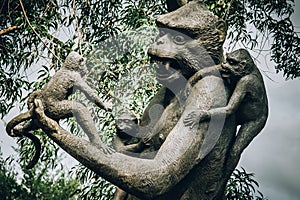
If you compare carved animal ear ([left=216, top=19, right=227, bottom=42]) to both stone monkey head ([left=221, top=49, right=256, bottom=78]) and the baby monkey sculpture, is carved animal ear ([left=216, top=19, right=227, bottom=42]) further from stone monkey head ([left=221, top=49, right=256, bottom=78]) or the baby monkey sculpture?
the baby monkey sculpture

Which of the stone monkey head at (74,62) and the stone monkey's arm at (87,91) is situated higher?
the stone monkey head at (74,62)

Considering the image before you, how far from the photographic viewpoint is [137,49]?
300 inches

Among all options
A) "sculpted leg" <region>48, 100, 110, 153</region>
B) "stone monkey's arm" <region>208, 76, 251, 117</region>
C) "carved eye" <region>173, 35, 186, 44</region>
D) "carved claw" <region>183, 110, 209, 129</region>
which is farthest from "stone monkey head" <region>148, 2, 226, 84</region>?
"sculpted leg" <region>48, 100, 110, 153</region>

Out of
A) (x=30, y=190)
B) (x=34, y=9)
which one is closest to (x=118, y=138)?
(x=34, y=9)

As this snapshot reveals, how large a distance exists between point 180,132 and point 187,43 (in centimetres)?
65

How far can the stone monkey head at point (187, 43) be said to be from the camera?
415cm

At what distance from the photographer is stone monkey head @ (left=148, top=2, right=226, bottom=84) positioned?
415cm

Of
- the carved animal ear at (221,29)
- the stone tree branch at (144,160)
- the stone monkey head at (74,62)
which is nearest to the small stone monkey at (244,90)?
the carved animal ear at (221,29)

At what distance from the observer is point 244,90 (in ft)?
13.4

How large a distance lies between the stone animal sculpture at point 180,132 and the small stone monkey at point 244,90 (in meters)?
0.05

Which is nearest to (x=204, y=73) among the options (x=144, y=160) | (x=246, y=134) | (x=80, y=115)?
(x=246, y=134)

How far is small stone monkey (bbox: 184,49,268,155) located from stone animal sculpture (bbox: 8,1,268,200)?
0.05 m

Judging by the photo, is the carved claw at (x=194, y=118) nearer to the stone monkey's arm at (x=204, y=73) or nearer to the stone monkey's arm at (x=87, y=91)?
the stone monkey's arm at (x=204, y=73)

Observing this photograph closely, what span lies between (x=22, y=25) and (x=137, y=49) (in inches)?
54.7
